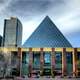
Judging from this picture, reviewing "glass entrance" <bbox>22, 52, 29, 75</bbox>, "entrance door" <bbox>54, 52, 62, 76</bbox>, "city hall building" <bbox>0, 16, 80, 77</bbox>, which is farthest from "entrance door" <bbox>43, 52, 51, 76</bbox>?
"glass entrance" <bbox>22, 52, 29, 75</bbox>

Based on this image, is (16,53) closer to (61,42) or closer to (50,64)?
(50,64)

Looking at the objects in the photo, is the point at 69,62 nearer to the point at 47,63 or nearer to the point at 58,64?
the point at 58,64

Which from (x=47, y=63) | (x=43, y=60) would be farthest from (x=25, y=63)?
(x=47, y=63)

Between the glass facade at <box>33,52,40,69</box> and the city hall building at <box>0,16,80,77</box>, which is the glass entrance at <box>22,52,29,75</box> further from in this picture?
the glass facade at <box>33,52,40,69</box>

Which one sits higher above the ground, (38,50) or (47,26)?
(47,26)

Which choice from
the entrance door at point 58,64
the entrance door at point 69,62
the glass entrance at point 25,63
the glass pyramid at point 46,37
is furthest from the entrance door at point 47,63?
the glass pyramid at point 46,37

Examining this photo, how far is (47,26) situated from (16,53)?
1393 inches

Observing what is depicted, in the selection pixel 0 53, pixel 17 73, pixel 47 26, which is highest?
pixel 47 26

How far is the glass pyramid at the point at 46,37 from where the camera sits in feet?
491

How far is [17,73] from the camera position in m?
117

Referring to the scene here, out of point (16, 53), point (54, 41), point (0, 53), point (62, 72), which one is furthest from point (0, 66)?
point (54, 41)

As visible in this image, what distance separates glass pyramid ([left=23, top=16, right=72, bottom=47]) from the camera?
491ft

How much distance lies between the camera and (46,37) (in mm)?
151750

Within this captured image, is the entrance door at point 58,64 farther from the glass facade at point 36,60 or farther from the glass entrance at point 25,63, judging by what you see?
the glass entrance at point 25,63
